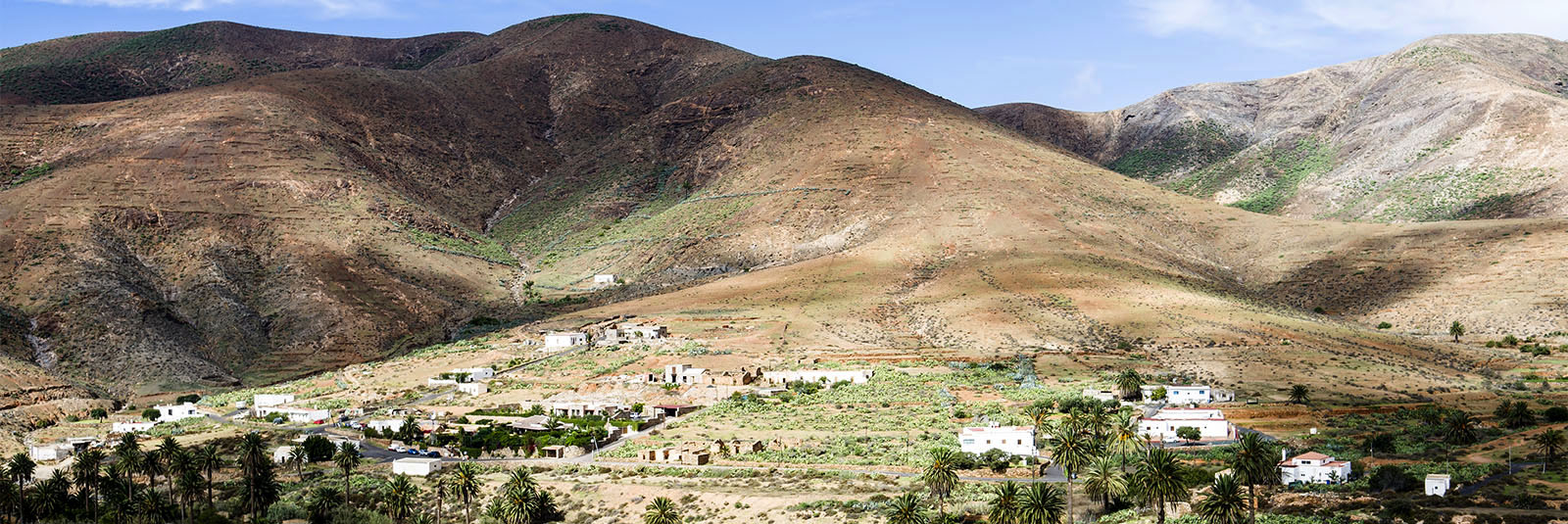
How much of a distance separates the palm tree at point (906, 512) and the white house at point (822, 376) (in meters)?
38.2

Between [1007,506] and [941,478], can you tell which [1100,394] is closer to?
[941,478]

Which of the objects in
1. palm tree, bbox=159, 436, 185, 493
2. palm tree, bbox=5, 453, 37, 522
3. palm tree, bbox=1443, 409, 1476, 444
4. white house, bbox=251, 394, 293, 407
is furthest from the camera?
white house, bbox=251, 394, 293, 407

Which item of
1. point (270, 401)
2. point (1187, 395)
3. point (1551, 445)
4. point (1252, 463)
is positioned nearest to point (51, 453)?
point (270, 401)

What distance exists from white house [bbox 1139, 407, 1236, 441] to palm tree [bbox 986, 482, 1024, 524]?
71.3 ft

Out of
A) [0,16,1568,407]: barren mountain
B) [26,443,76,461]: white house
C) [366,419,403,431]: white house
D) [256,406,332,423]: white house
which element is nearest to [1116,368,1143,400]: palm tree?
[0,16,1568,407]: barren mountain

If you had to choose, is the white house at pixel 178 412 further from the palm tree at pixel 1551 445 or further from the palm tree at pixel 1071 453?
the palm tree at pixel 1551 445

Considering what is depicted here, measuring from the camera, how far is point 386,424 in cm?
7569

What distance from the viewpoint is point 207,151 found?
141500 millimetres

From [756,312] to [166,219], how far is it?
56.6 metres

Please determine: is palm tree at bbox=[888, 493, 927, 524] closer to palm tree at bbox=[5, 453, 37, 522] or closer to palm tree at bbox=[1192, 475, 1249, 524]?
palm tree at bbox=[1192, 475, 1249, 524]

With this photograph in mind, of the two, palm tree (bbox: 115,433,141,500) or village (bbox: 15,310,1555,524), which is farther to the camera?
village (bbox: 15,310,1555,524)

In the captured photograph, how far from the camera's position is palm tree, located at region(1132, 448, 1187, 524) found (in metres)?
46.2

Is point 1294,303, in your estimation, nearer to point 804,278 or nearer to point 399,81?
point 804,278

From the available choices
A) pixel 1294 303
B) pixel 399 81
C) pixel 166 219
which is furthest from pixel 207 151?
pixel 1294 303
